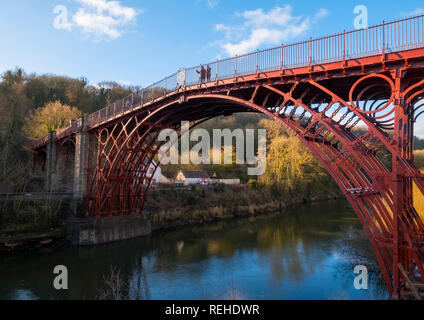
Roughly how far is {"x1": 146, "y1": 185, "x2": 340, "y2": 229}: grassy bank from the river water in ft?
8.43

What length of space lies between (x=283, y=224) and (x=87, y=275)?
1599 cm

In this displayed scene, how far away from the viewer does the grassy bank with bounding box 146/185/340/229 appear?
82.3 ft

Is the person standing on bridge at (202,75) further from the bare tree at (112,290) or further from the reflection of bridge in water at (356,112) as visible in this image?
the bare tree at (112,290)

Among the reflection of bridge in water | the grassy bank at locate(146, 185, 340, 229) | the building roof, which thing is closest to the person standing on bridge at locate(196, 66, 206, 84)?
the reflection of bridge in water

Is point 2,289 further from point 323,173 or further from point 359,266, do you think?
point 323,173

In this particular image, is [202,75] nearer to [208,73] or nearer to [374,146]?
[208,73]

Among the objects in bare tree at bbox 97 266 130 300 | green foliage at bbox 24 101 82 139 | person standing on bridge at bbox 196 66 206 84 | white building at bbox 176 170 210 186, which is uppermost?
green foliage at bbox 24 101 82 139

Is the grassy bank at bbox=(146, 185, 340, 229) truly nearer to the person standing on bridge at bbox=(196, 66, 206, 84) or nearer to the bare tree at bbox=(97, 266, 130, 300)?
the bare tree at bbox=(97, 266, 130, 300)

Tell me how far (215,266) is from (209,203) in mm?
14313

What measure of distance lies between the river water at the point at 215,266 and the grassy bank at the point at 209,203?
2570mm

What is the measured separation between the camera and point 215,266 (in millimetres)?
14742

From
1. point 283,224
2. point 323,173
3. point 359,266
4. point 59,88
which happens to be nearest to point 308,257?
point 359,266

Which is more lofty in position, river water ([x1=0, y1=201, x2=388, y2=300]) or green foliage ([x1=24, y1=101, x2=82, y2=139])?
green foliage ([x1=24, y1=101, x2=82, y2=139])

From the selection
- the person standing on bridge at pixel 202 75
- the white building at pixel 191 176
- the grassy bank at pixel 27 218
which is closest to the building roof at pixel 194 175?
the white building at pixel 191 176
